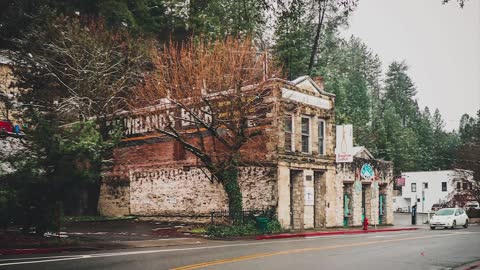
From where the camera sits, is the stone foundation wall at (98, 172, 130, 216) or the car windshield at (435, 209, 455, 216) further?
the car windshield at (435, 209, 455, 216)

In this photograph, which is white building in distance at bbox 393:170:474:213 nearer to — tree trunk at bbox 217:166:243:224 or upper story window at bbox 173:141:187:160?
upper story window at bbox 173:141:187:160

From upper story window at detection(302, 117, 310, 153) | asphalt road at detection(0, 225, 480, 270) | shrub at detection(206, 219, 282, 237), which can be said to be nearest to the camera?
asphalt road at detection(0, 225, 480, 270)

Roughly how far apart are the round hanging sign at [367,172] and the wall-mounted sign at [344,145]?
→ 14.3 ft

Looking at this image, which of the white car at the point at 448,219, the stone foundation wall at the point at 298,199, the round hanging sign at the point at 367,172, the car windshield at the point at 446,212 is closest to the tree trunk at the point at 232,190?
the stone foundation wall at the point at 298,199

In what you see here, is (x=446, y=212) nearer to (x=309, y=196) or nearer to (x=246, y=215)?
(x=309, y=196)

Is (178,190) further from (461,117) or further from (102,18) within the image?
(461,117)

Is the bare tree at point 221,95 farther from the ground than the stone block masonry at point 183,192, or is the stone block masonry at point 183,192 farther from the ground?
the bare tree at point 221,95

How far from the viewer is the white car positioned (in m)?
38.3

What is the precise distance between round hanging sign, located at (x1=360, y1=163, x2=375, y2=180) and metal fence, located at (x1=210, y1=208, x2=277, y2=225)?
11.5 meters

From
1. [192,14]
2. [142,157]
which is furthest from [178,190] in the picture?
[192,14]

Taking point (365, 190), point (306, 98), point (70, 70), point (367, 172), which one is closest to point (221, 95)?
point (306, 98)

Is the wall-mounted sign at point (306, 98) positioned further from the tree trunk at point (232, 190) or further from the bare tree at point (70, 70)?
the bare tree at point (70, 70)

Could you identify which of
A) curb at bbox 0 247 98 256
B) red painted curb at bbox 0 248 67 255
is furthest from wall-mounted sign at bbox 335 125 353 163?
red painted curb at bbox 0 248 67 255

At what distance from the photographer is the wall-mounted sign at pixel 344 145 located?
3456cm
